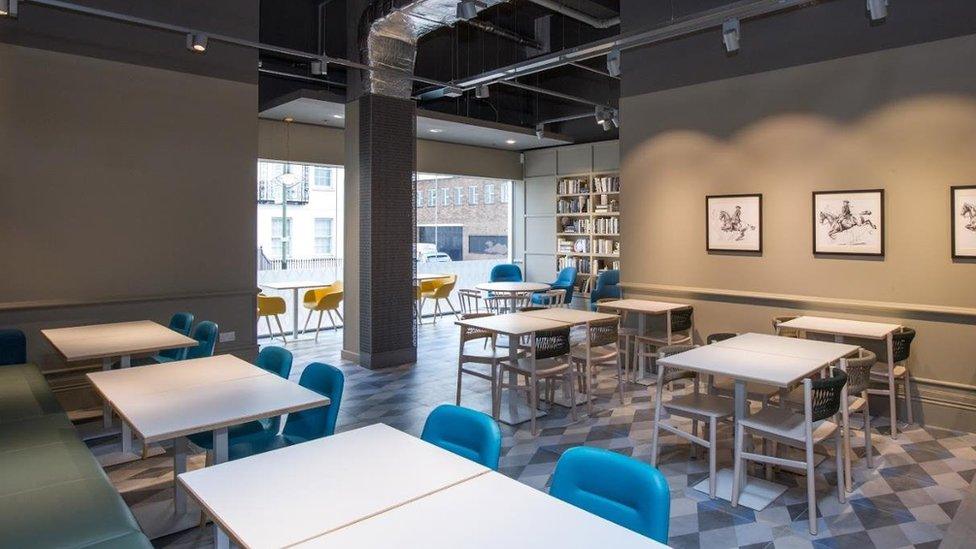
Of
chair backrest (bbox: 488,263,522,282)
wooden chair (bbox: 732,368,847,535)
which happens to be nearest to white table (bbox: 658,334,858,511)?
wooden chair (bbox: 732,368,847,535)

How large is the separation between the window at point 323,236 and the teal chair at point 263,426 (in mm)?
6372

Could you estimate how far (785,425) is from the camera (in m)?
3.37

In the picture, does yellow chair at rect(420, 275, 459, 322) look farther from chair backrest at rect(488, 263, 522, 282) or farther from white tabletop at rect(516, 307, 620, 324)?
white tabletop at rect(516, 307, 620, 324)

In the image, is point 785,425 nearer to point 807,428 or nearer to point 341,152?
point 807,428

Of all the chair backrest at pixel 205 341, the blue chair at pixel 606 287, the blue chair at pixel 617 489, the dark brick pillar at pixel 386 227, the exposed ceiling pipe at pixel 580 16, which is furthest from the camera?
the blue chair at pixel 606 287

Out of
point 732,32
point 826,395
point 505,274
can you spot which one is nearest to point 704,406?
point 826,395

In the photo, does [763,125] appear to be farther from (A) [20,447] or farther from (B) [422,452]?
(A) [20,447]

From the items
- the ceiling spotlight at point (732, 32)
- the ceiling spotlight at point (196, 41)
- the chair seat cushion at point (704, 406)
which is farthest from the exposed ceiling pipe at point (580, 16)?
the chair seat cushion at point (704, 406)

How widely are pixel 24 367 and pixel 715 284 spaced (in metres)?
5.97

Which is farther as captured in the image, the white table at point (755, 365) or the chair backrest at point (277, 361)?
the chair backrest at point (277, 361)

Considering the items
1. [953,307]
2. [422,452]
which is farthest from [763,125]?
[422,452]

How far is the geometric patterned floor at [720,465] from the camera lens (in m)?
3.11

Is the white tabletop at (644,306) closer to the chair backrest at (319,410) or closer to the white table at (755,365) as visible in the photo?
the white table at (755,365)

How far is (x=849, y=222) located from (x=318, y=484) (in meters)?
5.06
